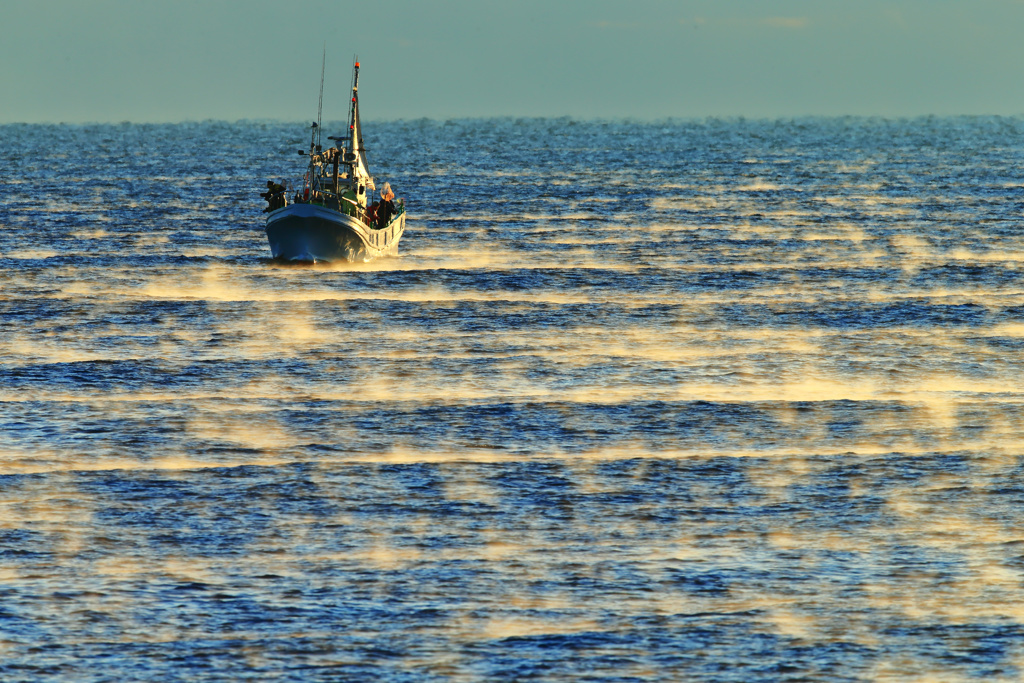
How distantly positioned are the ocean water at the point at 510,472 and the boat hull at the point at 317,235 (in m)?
0.97

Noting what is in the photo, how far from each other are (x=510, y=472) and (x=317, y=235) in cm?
2881

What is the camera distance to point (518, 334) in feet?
113

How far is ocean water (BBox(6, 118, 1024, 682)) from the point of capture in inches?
593

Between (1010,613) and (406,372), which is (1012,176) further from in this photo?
(1010,613)

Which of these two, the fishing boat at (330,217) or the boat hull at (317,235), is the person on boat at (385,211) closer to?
the fishing boat at (330,217)

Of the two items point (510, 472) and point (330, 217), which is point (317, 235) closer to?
point (330, 217)

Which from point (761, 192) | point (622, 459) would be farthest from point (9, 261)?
point (761, 192)

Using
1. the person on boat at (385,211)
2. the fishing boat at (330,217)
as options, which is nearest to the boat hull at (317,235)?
the fishing boat at (330,217)

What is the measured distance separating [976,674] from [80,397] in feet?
61.6

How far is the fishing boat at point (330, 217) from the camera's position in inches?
1906

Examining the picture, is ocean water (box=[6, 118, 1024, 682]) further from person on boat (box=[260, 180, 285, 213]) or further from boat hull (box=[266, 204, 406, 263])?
person on boat (box=[260, 180, 285, 213])

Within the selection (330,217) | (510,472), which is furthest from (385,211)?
(510,472)

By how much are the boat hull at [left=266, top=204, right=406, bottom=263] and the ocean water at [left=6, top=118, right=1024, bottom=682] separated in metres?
0.97

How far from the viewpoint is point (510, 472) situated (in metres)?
21.4
